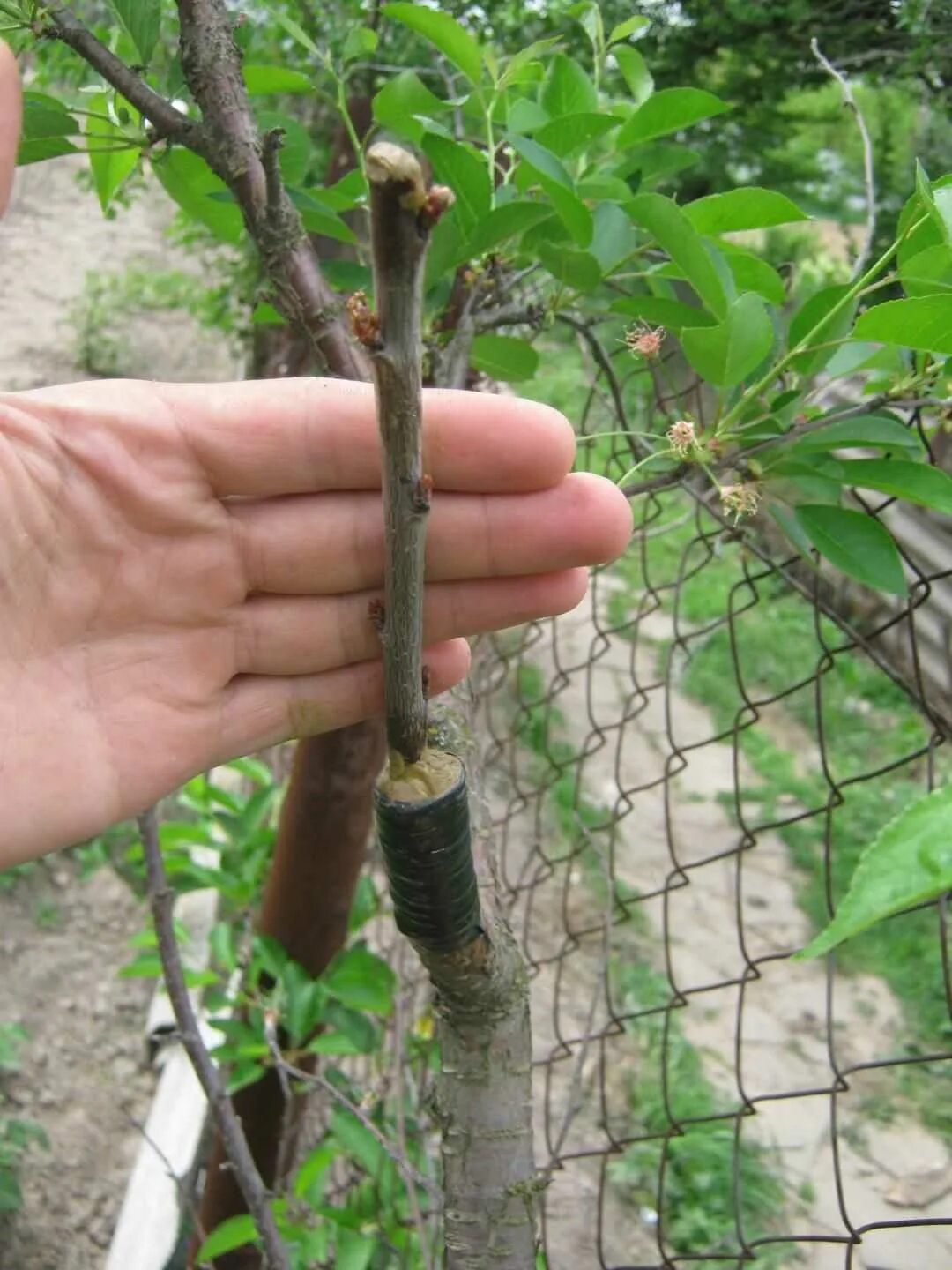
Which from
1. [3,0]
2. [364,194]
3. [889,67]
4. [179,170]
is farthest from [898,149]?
[3,0]

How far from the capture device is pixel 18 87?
0.61m

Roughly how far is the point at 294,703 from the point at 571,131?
0.45 metres

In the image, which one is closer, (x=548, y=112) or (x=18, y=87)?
(x=18, y=87)

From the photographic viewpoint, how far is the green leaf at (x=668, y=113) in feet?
2.52

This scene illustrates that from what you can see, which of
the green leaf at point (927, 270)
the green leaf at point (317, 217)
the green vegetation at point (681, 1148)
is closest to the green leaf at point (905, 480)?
the green leaf at point (927, 270)

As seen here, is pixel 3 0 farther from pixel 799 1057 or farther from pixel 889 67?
pixel 799 1057

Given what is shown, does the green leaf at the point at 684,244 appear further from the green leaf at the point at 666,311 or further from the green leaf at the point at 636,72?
the green leaf at the point at 636,72

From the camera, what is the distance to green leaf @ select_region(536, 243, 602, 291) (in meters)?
0.76

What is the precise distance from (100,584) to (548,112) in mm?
473

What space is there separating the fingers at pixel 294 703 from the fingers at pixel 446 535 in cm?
8

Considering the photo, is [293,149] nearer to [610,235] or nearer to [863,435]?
[610,235]

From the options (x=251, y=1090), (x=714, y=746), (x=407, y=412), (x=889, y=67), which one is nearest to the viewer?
(x=407, y=412)

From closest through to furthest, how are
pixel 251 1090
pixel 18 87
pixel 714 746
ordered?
1. pixel 18 87
2. pixel 251 1090
3. pixel 714 746

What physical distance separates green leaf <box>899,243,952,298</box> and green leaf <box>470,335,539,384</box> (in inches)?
13.1
